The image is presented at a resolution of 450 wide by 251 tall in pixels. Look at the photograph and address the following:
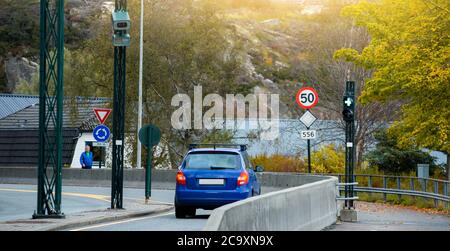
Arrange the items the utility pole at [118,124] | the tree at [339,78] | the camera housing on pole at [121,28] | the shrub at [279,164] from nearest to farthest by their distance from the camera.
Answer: the camera housing on pole at [121,28] → the utility pole at [118,124] → the shrub at [279,164] → the tree at [339,78]

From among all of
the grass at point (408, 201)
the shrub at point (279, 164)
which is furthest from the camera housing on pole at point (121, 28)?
the shrub at point (279, 164)

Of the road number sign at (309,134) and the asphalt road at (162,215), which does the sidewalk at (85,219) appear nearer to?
the asphalt road at (162,215)

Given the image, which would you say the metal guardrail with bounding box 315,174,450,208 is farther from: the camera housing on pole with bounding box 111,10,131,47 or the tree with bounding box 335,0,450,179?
the camera housing on pole with bounding box 111,10,131,47

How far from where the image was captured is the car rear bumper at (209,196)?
25188mm

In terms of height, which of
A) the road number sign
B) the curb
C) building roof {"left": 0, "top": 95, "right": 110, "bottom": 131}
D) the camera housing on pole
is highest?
building roof {"left": 0, "top": 95, "right": 110, "bottom": 131}

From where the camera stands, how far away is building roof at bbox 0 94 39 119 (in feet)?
300

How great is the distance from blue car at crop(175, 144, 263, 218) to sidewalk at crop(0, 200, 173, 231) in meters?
1.80

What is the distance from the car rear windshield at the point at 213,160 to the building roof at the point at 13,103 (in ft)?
219

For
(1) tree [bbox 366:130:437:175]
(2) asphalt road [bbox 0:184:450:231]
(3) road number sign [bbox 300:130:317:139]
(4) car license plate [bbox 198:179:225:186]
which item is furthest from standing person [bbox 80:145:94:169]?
(4) car license plate [bbox 198:179:225:186]

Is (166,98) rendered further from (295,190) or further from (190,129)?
(295,190)

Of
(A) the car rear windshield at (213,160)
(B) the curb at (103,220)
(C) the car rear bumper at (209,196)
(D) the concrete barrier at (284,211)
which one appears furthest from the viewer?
(A) the car rear windshield at (213,160)

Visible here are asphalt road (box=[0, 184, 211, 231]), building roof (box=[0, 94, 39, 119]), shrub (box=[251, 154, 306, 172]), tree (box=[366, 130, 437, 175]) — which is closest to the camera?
asphalt road (box=[0, 184, 211, 231])

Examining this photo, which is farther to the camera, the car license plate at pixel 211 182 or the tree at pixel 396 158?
the tree at pixel 396 158

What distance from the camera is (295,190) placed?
19.6m
